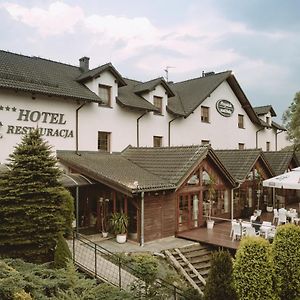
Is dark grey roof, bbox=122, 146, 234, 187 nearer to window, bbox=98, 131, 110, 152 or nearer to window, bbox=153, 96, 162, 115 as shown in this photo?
window, bbox=98, 131, 110, 152

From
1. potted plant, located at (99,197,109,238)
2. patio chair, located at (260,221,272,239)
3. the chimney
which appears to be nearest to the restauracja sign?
potted plant, located at (99,197,109,238)

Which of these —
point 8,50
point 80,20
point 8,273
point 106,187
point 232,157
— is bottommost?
point 8,273

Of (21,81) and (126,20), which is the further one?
(126,20)

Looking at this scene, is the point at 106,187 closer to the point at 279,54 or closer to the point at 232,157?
the point at 232,157

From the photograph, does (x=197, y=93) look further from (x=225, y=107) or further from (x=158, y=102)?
(x=158, y=102)

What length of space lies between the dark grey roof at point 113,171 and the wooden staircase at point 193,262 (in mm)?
2870

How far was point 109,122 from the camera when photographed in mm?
20156

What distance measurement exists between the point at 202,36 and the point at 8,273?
19051 millimetres

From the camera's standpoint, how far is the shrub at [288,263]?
9.41m

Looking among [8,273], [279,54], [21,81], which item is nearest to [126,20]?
[21,81]

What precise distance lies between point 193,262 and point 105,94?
36.6 feet

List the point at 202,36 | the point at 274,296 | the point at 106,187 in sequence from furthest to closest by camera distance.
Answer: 1. the point at 202,36
2. the point at 106,187
3. the point at 274,296

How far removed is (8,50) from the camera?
1964cm

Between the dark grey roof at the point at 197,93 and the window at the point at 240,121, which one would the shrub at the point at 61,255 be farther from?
the window at the point at 240,121
